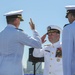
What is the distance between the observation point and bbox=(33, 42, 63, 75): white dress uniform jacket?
5918 mm

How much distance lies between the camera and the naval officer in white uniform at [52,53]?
19.4ft

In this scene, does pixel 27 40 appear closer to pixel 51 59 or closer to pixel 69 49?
pixel 69 49

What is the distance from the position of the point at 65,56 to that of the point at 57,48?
2210 millimetres

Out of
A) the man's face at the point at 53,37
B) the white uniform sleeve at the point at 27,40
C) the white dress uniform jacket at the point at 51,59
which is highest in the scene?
the man's face at the point at 53,37

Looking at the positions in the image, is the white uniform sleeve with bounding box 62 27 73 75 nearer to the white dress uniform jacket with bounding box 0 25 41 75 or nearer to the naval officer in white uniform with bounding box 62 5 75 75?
the naval officer in white uniform with bounding box 62 5 75 75

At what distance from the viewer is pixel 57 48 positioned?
20.2 feet

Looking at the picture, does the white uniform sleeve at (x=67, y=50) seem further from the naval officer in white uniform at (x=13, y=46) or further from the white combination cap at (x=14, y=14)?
the white combination cap at (x=14, y=14)

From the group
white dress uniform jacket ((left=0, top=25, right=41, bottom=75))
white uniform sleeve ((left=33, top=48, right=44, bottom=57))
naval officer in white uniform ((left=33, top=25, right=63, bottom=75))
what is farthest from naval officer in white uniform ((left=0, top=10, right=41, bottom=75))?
white uniform sleeve ((left=33, top=48, right=44, bottom=57))

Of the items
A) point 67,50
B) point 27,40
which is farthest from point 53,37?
point 67,50

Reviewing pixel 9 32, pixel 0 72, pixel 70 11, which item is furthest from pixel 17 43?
pixel 70 11

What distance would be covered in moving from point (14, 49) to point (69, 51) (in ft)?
4.17

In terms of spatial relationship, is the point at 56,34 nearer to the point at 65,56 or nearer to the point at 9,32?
the point at 9,32

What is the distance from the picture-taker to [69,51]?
12.8 feet

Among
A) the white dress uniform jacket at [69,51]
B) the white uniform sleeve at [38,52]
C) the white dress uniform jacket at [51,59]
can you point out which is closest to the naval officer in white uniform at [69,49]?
the white dress uniform jacket at [69,51]
